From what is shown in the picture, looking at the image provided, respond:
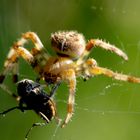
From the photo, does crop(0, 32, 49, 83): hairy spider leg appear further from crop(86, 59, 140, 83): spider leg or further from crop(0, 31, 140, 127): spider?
crop(86, 59, 140, 83): spider leg

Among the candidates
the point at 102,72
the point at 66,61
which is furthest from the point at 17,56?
the point at 102,72

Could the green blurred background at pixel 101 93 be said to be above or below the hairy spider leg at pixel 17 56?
below

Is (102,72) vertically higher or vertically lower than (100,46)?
lower

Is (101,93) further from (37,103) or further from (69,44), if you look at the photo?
(37,103)

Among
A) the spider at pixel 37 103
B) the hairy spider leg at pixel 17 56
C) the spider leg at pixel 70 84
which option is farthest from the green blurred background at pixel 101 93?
the spider at pixel 37 103

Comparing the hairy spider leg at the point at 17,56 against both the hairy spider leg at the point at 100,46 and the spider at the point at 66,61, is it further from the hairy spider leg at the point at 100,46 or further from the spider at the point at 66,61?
the hairy spider leg at the point at 100,46

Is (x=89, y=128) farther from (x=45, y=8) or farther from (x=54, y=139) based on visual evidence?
(x=45, y=8)

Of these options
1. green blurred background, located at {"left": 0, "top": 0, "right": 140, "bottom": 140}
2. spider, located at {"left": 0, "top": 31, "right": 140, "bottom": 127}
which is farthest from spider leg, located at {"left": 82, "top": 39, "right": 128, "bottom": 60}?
green blurred background, located at {"left": 0, "top": 0, "right": 140, "bottom": 140}
